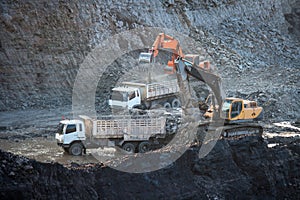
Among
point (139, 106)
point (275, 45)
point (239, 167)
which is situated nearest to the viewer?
point (239, 167)

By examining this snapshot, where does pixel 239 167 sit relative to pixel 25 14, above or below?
below

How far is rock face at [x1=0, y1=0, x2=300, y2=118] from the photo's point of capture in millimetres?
25859

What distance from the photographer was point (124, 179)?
44.3ft

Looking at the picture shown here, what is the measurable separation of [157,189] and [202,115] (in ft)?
20.5

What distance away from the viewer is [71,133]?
59.1 ft

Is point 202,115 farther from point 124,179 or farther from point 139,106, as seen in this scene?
point 124,179

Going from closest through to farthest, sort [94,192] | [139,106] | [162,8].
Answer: [94,192]
[139,106]
[162,8]

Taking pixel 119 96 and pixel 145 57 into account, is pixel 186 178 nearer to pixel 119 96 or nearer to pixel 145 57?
pixel 119 96

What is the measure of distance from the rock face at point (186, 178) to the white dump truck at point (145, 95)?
748 centimetres

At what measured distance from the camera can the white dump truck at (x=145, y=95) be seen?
75.3ft

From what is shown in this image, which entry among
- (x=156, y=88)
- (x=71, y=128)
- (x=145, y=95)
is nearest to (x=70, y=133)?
(x=71, y=128)

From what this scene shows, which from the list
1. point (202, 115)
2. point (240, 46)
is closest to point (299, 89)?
point (240, 46)

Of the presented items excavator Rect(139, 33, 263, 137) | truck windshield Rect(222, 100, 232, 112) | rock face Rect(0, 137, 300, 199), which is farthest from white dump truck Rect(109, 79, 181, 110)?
rock face Rect(0, 137, 300, 199)

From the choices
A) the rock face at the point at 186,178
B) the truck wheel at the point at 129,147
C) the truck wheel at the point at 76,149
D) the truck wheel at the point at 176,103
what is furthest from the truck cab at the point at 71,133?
the truck wheel at the point at 176,103
